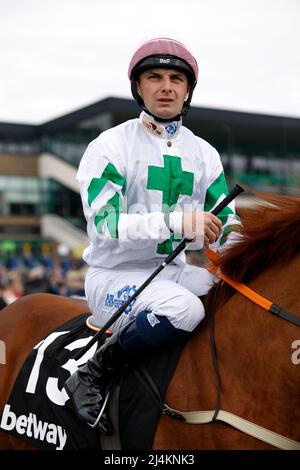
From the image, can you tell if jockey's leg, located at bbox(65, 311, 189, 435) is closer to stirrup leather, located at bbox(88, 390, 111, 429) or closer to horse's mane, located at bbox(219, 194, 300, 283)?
stirrup leather, located at bbox(88, 390, 111, 429)

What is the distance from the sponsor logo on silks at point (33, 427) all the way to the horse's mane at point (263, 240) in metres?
1.07

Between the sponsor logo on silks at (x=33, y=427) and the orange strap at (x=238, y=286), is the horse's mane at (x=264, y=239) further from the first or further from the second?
the sponsor logo on silks at (x=33, y=427)

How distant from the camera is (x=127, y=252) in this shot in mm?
2906

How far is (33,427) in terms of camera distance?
3135mm

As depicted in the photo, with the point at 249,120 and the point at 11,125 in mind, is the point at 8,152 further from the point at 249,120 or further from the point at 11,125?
the point at 249,120

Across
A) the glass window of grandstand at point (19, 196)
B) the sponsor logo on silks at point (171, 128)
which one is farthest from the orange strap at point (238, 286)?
the glass window of grandstand at point (19, 196)

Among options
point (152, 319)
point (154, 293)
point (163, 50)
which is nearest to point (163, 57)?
point (163, 50)

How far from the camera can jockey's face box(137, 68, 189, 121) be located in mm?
2941

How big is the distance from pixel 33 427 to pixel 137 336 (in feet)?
3.31

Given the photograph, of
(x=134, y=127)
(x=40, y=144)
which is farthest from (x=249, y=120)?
(x=134, y=127)

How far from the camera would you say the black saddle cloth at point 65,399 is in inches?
102

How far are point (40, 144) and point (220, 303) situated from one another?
35691 millimetres

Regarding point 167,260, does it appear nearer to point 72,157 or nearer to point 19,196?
point 72,157

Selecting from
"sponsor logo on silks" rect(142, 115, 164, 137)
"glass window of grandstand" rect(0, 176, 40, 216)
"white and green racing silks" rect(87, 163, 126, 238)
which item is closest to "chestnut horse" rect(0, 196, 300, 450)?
"white and green racing silks" rect(87, 163, 126, 238)
